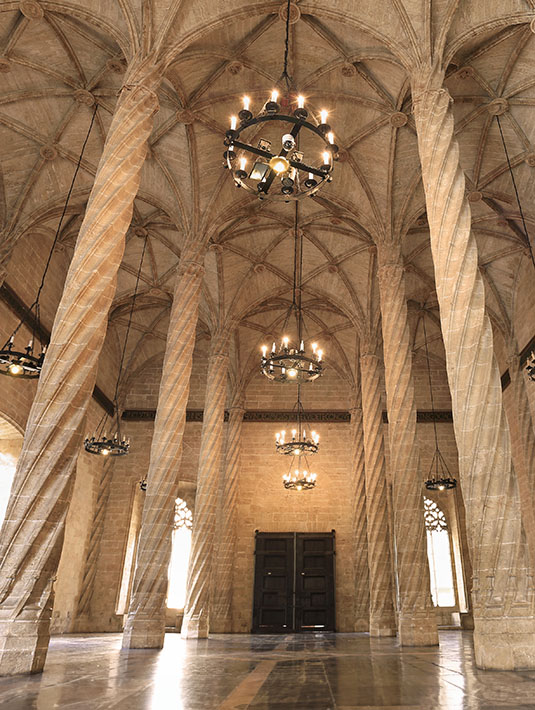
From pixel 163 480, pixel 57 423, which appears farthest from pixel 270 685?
pixel 163 480

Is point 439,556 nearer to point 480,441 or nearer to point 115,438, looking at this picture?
point 115,438

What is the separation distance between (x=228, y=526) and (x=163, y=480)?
28.5ft

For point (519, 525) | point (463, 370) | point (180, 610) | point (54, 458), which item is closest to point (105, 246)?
point (54, 458)

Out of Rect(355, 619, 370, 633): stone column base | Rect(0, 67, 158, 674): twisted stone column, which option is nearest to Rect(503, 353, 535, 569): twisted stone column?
Rect(355, 619, 370, 633): stone column base

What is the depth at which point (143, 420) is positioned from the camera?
20859 mm

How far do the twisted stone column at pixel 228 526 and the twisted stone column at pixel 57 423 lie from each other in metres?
12.4

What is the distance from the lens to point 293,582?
61.0 ft

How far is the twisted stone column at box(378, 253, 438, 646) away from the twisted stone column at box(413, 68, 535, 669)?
4.40 m

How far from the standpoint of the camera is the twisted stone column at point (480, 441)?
528 cm

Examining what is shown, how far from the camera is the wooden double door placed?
18.0 metres

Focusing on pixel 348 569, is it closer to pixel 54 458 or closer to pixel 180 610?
pixel 180 610

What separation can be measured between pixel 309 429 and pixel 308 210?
29.2ft

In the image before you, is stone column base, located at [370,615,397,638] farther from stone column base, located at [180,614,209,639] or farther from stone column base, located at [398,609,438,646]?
stone column base, located at [180,614,209,639]

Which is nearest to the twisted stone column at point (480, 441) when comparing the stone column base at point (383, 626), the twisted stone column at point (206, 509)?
the stone column base at point (383, 626)
